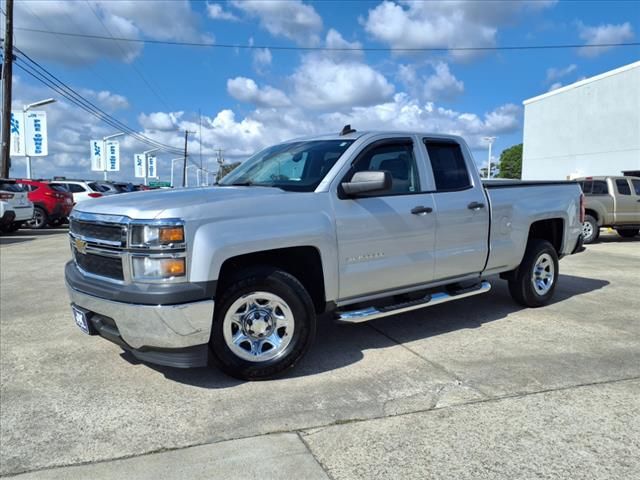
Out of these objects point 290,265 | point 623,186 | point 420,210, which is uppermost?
point 623,186

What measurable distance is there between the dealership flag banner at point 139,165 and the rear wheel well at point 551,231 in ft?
186

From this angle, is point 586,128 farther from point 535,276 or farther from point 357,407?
point 357,407

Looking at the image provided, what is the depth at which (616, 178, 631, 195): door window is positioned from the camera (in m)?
14.3

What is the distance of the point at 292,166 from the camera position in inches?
190

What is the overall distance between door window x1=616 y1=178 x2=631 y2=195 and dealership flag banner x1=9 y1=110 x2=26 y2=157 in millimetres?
23909

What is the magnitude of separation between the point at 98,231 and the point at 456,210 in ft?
10.6

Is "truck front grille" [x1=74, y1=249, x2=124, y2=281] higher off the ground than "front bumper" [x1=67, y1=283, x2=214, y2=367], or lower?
higher

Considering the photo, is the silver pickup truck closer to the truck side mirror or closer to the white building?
the truck side mirror

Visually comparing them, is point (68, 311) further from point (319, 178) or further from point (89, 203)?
point (319, 178)

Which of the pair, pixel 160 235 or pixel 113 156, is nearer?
pixel 160 235

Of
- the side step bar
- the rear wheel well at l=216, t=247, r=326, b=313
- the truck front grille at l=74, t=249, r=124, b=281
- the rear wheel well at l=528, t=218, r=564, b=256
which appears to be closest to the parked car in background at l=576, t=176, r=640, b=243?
the rear wheel well at l=528, t=218, r=564, b=256

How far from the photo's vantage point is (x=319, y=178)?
4.44 meters

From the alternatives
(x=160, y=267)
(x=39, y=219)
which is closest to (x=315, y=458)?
(x=160, y=267)

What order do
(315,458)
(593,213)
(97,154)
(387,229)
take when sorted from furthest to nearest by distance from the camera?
(97,154), (593,213), (387,229), (315,458)
